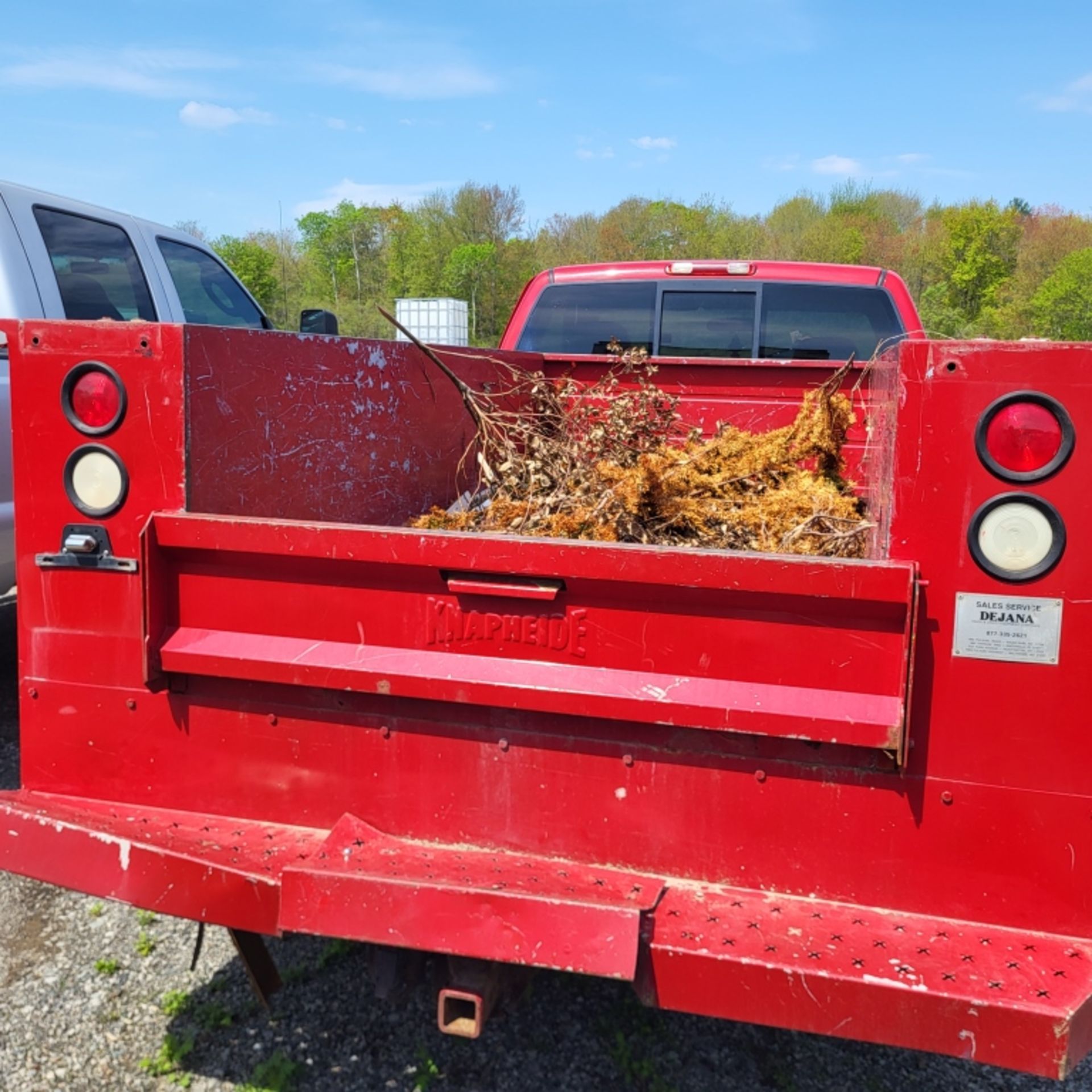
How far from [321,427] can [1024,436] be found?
1832 millimetres

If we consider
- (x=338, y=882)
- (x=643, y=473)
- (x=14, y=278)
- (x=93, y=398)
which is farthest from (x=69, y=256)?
(x=338, y=882)

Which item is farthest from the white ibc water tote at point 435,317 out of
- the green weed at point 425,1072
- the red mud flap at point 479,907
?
the red mud flap at point 479,907

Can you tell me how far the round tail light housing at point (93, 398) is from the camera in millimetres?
2244

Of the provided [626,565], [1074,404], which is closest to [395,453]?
[626,565]

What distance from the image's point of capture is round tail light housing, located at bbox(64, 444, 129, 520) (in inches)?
89.2

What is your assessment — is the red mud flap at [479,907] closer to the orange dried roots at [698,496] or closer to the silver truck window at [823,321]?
the orange dried roots at [698,496]

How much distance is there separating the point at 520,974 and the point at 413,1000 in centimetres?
80

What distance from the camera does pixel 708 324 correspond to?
5.45 meters

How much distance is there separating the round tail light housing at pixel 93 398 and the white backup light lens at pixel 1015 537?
1805 mm

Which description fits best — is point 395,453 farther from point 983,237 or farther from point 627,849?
point 983,237

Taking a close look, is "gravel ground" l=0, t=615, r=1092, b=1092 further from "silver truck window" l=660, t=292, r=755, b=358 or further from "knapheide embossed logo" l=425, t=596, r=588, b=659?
"silver truck window" l=660, t=292, r=755, b=358

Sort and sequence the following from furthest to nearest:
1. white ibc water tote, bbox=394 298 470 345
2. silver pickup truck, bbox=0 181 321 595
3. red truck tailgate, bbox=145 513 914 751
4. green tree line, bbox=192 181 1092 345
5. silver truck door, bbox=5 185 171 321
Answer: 1. green tree line, bbox=192 181 1092 345
2. white ibc water tote, bbox=394 298 470 345
3. silver truck door, bbox=5 185 171 321
4. silver pickup truck, bbox=0 181 321 595
5. red truck tailgate, bbox=145 513 914 751

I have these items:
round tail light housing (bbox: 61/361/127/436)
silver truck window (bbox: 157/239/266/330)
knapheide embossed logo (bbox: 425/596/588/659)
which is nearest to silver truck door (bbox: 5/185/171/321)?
silver truck window (bbox: 157/239/266/330)

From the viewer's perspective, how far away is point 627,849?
6.88 ft
